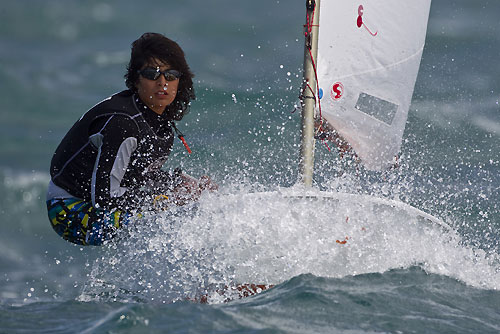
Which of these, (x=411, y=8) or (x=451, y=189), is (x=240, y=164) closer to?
(x=451, y=189)

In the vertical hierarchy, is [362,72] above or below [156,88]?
above

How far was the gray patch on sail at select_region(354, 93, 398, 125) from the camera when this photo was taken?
13.4ft

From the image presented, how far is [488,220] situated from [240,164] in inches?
80.9

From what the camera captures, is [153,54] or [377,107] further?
[377,107]

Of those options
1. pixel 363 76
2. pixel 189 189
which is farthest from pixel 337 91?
pixel 189 189

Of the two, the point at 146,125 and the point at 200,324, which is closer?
the point at 200,324

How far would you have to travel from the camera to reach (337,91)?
158 inches

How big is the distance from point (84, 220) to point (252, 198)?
33.3 inches

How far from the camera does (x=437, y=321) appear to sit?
9.44 ft

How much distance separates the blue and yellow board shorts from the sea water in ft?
0.27

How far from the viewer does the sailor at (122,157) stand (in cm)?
328

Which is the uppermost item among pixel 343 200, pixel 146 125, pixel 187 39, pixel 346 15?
pixel 187 39

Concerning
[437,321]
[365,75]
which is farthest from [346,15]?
[437,321]

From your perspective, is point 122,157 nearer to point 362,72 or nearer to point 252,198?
point 252,198
